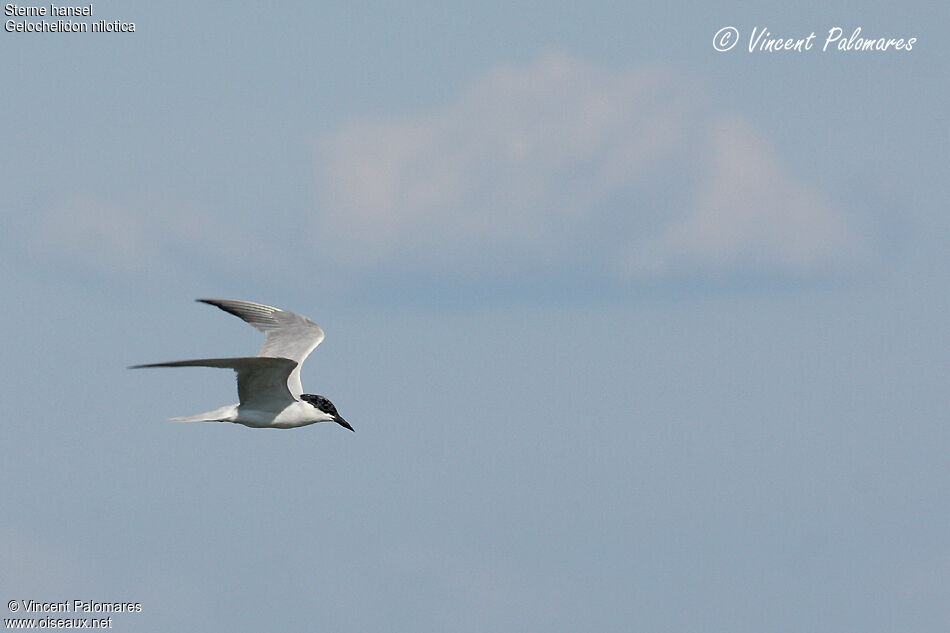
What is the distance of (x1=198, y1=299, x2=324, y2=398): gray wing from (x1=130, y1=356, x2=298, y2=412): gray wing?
1.38 meters

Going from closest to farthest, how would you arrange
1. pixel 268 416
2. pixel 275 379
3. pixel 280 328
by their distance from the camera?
pixel 275 379
pixel 268 416
pixel 280 328

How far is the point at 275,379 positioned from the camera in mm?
34812

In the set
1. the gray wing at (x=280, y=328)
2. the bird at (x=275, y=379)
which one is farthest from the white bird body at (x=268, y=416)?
the gray wing at (x=280, y=328)

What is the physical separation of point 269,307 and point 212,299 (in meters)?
1.61

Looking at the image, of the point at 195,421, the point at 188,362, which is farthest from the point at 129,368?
the point at 195,421

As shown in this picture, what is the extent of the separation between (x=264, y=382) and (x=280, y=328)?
298 centimetres

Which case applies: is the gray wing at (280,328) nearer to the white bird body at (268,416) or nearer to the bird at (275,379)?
the bird at (275,379)

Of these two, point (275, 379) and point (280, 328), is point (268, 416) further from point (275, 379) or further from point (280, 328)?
point (280, 328)

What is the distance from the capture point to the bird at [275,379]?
34.6 m

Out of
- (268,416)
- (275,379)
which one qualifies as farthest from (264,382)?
(268,416)

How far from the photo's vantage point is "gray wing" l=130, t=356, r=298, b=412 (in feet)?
109

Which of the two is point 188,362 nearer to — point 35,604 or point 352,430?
point 352,430

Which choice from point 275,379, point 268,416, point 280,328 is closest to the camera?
point 275,379

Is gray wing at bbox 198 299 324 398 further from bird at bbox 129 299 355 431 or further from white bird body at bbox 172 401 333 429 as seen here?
white bird body at bbox 172 401 333 429
